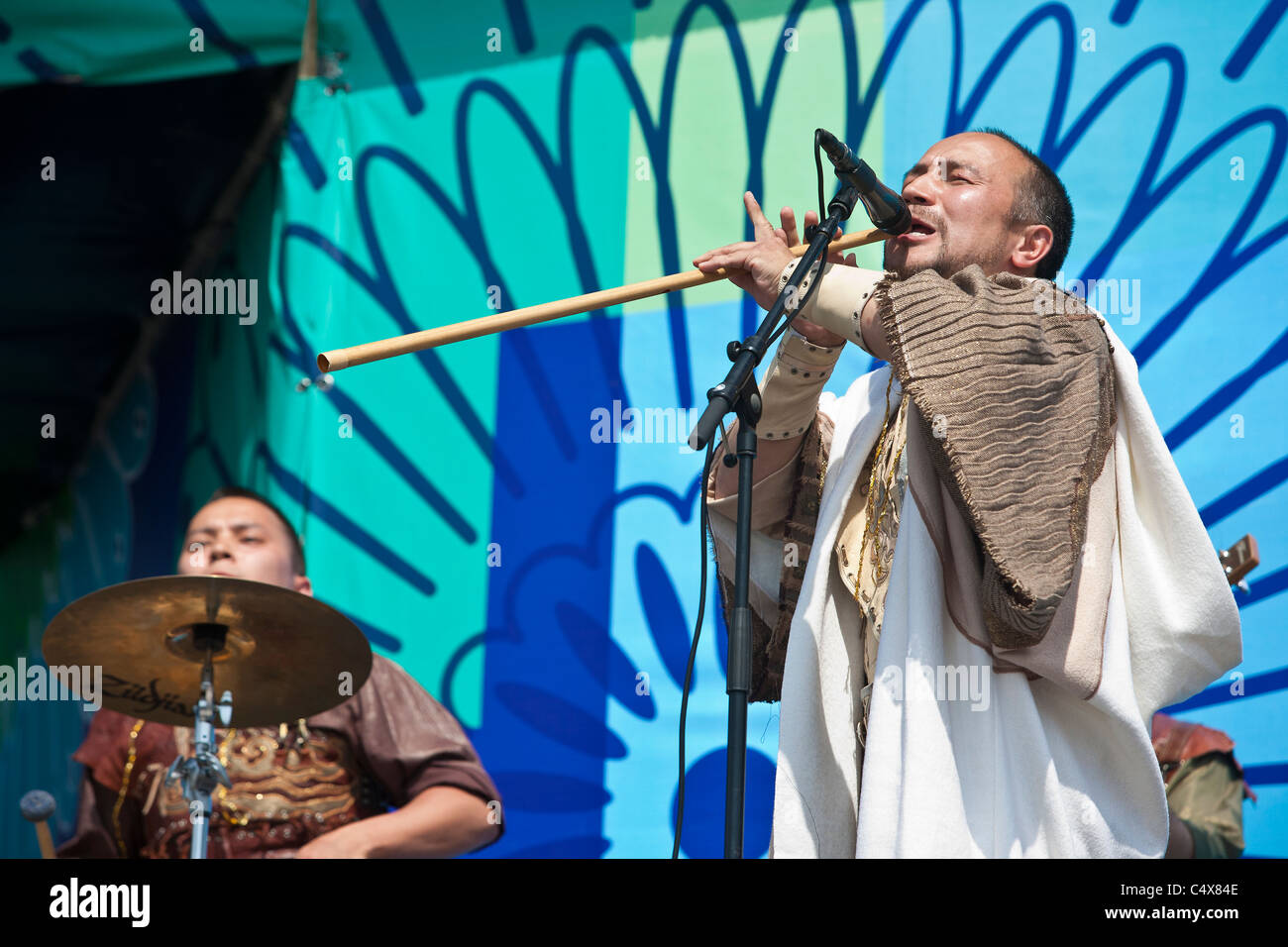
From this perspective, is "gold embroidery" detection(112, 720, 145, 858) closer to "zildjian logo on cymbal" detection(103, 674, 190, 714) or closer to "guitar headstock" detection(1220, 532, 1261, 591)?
"zildjian logo on cymbal" detection(103, 674, 190, 714)

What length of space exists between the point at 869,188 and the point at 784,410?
0.39 m

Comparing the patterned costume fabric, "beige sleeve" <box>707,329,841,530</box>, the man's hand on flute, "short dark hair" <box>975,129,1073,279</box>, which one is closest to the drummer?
the patterned costume fabric

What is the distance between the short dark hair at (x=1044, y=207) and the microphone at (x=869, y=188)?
0.32 m

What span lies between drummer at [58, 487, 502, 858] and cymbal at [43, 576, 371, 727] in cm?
16

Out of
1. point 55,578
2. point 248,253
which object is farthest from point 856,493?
point 55,578

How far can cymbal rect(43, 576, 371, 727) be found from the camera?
9.70 ft

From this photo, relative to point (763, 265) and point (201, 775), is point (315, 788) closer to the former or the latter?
point (201, 775)

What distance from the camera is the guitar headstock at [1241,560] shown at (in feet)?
9.91

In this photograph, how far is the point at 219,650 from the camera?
3012 millimetres

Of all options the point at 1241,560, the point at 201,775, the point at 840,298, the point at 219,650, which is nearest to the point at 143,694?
the point at 219,650

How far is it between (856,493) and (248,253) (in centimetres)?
248

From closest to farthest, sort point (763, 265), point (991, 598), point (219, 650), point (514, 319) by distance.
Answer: point (991, 598) < point (763, 265) < point (514, 319) < point (219, 650)
